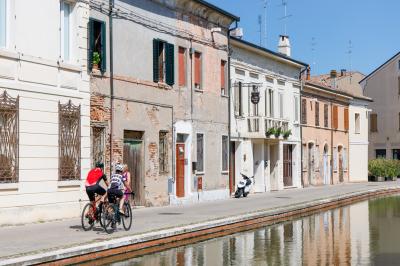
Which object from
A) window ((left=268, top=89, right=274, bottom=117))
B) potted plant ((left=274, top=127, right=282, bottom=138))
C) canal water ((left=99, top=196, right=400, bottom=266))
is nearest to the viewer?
canal water ((left=99, top=196, right=400, bottom=266))

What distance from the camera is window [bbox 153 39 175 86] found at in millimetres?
26031

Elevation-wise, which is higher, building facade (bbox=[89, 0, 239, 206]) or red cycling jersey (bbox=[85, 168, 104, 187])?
building facade (bbox=[89, 0, 239, 206])

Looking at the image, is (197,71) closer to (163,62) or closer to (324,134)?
(163,62)

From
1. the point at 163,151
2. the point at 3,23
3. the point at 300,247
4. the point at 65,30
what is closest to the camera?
the point at 300,247

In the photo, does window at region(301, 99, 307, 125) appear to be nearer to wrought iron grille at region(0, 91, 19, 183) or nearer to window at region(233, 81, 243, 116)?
window at region(233, 81, 243, 116)

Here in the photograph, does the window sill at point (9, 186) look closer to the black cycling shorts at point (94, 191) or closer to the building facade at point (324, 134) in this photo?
the black cycling shorts at point (94, 191)

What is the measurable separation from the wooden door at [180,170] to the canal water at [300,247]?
5736 millimetres

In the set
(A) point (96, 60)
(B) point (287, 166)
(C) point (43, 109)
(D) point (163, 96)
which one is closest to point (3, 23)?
(C) point (43, 109)

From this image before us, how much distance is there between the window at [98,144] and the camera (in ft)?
72.9

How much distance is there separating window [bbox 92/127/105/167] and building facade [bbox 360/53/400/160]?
4601cm

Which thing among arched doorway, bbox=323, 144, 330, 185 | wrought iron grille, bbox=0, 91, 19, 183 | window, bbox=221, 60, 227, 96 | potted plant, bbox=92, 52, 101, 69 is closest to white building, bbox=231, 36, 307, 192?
window, bbox=221, 60, 227, 96

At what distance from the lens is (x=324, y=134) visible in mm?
49594

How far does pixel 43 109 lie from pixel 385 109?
50220mm

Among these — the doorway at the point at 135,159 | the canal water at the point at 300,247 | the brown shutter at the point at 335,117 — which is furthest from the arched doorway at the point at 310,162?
the doorway at the point at 135,159
